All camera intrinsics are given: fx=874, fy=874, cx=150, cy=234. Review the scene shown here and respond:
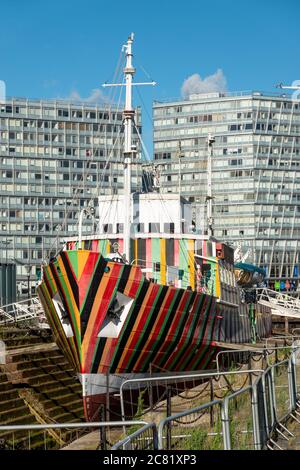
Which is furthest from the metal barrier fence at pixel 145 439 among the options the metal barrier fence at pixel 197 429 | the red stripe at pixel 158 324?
the red stripe at pixel 158 324

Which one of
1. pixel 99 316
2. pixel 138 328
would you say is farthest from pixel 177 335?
pixel 99 316

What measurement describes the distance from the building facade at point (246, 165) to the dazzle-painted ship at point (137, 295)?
63.1 meters

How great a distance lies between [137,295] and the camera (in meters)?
26.7

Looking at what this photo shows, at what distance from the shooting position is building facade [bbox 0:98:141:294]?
9131 centimetres

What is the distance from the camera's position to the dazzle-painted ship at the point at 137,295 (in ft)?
84.3

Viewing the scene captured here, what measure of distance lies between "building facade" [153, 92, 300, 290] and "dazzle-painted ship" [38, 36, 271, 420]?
63.1 m

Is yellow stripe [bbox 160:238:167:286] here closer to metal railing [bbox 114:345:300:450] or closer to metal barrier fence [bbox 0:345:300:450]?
metal barrier fence [bbox 0:345:300:450]

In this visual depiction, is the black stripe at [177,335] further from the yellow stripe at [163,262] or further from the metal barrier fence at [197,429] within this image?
the metal barrier fence at [197,429]

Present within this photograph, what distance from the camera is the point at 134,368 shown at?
27.3m
